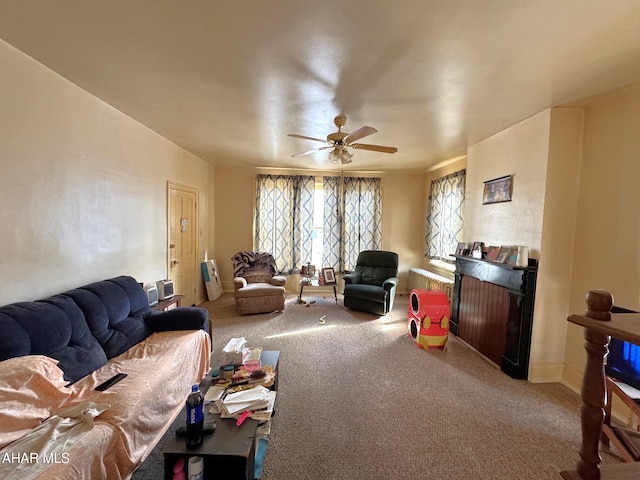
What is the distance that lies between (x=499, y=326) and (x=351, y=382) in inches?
66.8

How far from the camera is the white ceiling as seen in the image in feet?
4.58

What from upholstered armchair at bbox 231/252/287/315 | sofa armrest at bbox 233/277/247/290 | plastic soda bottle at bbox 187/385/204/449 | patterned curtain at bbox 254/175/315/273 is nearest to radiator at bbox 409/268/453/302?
patterned curtain at bbox 254/175/315/273

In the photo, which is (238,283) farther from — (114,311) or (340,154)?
(340,154)

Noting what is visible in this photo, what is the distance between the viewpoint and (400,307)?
4816 mm

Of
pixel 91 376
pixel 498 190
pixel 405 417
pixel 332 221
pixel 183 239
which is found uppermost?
pixel 498 190

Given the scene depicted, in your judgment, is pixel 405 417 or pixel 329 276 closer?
pixel 405 417

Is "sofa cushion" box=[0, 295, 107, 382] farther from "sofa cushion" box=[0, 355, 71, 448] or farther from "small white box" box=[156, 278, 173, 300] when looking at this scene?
"small white box" box=[156, 278, 173, 300]

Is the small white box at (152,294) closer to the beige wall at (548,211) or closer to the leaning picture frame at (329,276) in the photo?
the leaning picture frame at (329,276)

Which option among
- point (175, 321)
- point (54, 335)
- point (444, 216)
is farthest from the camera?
point (444, 216)

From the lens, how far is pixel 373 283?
4.86m

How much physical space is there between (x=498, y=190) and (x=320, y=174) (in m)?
3.32

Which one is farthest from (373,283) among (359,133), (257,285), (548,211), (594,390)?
(594,390)

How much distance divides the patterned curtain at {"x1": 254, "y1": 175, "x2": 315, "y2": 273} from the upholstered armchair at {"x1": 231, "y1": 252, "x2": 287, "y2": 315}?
603 mm

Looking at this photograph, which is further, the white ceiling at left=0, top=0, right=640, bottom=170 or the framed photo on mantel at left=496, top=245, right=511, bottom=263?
the framed photo on mantel at left=496, top=245, right=511, bottom=263
